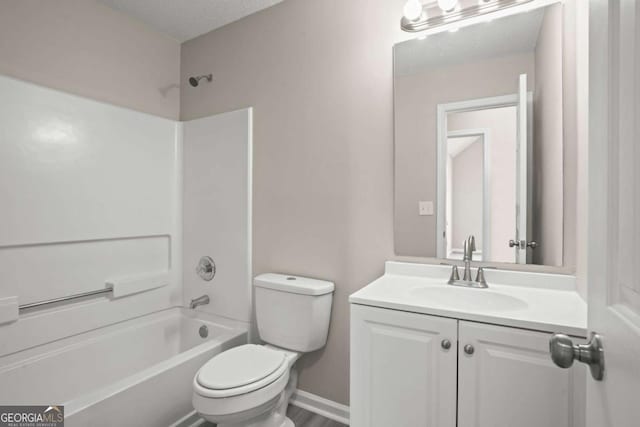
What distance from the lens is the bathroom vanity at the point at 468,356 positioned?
0.98 meters

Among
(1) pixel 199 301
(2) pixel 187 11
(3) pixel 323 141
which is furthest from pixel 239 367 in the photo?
(2) pixel 187 11

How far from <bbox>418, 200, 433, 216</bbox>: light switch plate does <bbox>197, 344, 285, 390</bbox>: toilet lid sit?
994 mm

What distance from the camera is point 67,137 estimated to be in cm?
184

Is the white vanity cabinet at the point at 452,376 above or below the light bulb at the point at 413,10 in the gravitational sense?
below

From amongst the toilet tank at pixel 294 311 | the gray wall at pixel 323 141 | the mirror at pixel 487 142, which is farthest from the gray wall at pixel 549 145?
the toilet tank at pixel 294 311

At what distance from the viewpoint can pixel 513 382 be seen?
1.02 m

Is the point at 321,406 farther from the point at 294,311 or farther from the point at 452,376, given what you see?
the point at 452,376

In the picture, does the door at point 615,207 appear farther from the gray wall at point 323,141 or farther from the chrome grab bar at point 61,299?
the chrome grab bar at point 61,299

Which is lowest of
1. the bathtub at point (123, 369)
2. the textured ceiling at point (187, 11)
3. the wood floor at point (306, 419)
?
the wood floor at point (306, 419)

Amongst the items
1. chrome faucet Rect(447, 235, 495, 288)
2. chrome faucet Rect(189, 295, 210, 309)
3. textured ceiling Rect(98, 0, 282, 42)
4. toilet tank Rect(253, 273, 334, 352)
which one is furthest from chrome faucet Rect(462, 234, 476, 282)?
textured ceiling Rect(98, 0, 282, 42)

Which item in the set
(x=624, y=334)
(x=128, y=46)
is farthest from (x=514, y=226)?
(x=128, y=46)

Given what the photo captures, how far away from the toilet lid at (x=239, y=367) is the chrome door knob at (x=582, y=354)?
46.5 inches

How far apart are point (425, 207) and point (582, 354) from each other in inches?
43.5

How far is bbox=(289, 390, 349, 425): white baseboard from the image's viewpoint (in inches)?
72.0
